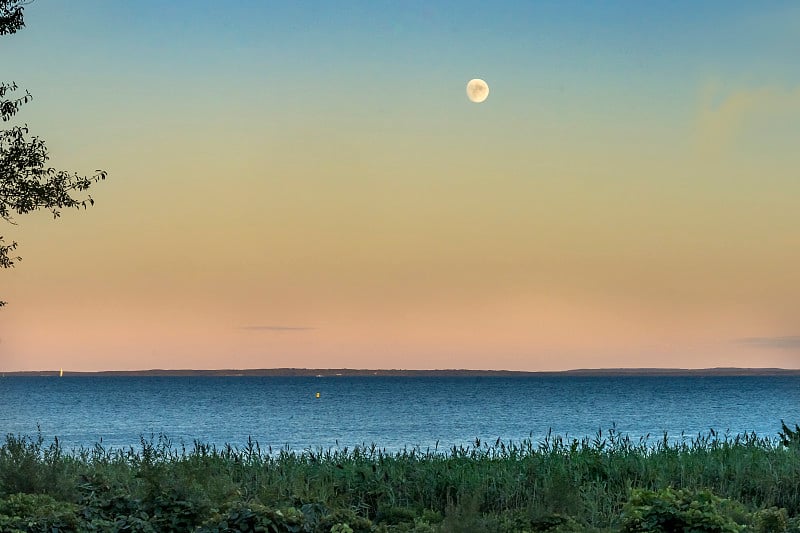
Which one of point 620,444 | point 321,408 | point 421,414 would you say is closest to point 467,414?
point 421,414

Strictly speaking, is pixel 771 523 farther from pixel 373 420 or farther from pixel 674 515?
pixel 373 420

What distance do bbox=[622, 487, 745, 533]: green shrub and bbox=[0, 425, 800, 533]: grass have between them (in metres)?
0.02

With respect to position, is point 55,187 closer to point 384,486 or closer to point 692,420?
point 384,486

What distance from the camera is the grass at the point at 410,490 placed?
10.5 metres

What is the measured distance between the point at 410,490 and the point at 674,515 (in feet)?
18.5

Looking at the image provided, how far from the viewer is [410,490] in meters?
14.6

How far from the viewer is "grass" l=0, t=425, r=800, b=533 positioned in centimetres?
1045

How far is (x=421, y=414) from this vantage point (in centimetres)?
10644

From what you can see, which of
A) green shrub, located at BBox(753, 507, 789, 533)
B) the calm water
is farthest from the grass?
the calm water

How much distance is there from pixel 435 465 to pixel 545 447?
103 inches

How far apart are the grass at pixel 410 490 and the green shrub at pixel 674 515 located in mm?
21

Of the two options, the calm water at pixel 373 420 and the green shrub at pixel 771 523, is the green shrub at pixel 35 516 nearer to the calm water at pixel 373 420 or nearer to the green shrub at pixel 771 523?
the green shrub at pixel 771 523

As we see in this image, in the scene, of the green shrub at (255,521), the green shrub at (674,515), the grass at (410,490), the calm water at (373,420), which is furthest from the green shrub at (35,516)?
the calm water at (373,420)

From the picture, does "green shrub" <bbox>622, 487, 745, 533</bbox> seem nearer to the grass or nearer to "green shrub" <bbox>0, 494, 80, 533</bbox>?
the grass
